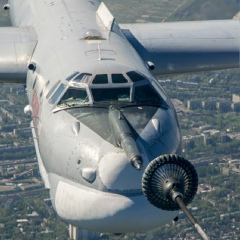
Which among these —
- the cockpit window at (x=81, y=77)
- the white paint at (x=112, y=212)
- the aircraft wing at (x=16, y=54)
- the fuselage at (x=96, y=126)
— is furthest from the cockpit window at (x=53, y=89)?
the aircraft wing at (x=16, y=54)

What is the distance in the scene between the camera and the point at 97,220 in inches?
1686

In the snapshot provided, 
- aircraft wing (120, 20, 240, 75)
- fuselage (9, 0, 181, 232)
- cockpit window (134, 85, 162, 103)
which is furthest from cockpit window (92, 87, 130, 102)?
aircraft wing (120, 20, 240, 75)

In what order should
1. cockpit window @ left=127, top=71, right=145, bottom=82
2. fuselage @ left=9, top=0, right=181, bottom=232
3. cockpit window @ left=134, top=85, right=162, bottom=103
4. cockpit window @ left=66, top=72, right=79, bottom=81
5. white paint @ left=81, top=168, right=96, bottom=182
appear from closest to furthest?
fuselage @ left=9, top=0, right=181, bottom=232 → white paint @ left=81, top=168, right=96, bottom=182 → cockpit window @ left=134, top=85, right=162, bottom=103 → cockpit window @ left=127, top=71, right=145, bottom=82 → cockpit window @ left=66, top=72, right=79, bottom=81

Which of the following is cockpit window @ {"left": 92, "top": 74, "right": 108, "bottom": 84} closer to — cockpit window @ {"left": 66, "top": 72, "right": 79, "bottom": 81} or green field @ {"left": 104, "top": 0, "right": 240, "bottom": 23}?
cockpit window @ {"left": 66, "top": 72, "right": 79, "bottom": 81}

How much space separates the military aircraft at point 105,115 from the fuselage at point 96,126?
0.03m

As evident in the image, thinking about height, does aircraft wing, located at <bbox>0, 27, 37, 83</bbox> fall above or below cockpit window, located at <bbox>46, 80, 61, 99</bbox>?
below

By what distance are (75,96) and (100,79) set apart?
1.07 metres

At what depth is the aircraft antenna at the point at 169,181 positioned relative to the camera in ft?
132

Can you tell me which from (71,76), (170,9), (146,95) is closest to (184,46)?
(71,76)

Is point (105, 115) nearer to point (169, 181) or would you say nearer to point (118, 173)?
point (118, 173)

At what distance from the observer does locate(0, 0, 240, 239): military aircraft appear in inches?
1665

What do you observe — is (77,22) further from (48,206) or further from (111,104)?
(48,206)

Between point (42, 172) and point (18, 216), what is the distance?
30.0 m

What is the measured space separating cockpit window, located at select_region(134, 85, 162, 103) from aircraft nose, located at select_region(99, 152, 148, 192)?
3.81 m
